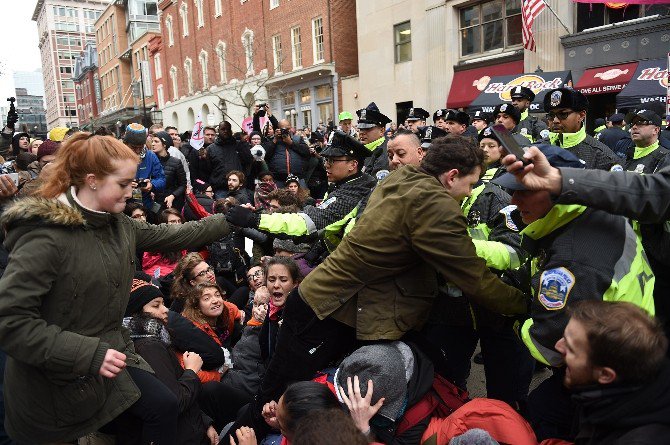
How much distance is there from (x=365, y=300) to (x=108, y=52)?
221ft

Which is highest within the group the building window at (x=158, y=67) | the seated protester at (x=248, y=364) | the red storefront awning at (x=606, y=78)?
the building window at (x=158, y=67)

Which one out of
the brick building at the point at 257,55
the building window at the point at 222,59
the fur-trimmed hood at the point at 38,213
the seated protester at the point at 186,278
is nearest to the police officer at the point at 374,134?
the seated protester at the point at 186,278

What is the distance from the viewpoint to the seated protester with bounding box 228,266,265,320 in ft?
16.2

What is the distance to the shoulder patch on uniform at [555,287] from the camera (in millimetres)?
2090

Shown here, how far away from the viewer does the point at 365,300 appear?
2.57m

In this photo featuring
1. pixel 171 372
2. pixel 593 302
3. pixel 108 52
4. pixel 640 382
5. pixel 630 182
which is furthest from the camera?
pixel 108 52

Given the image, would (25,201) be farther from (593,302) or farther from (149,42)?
(149,42)

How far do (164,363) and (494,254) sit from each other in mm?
2024

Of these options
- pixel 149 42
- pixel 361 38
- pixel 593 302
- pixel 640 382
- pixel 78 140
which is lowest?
pixel 640 382

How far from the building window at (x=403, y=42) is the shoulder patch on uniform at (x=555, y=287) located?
20.1 metres

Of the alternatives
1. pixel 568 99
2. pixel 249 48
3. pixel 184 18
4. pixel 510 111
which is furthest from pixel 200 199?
pixel 184 18

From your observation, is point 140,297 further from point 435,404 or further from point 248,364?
point 435,404

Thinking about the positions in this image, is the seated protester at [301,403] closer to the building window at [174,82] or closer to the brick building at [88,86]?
the building window at [174,82]

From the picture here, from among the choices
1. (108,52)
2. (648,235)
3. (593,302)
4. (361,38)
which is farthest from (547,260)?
(108,52)
